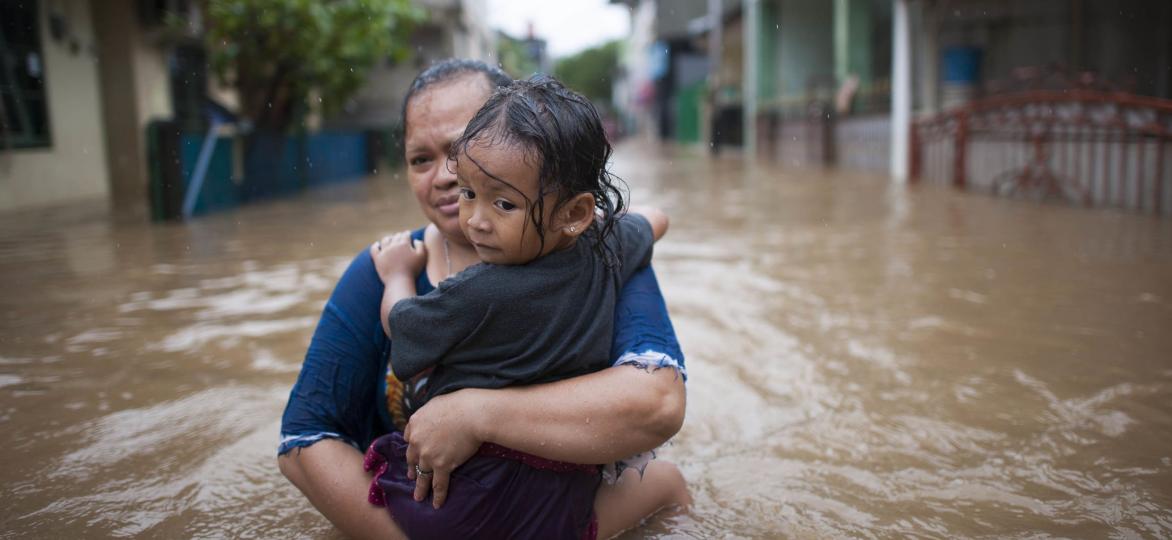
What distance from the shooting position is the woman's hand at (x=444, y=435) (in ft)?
5.60

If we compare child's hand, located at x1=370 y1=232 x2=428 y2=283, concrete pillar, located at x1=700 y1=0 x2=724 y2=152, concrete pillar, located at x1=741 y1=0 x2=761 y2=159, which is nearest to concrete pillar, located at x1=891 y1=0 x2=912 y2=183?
concrete pillar, located at x1=741 y1=0 x2=761 y2=159

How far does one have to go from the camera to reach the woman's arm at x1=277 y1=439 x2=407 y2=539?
192 cm

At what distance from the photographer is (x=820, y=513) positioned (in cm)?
233

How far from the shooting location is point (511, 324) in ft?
5.54

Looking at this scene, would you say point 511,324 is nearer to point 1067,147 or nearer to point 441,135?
point 441,135

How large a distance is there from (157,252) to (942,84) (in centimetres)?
1064

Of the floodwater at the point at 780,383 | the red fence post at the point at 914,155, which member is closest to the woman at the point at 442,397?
the floodwater at the point at 780,383

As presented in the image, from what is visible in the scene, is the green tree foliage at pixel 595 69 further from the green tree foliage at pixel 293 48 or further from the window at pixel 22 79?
the window at pixel 22 79

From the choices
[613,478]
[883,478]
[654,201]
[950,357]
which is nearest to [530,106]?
[613,478]

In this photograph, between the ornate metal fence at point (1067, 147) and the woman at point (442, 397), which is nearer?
the woman at point (442, 397)

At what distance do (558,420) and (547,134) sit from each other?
53 cm

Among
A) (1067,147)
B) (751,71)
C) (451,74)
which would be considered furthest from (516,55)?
(451,74)

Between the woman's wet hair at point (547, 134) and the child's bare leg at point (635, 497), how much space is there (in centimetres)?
70

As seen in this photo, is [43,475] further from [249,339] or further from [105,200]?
[105,200]
